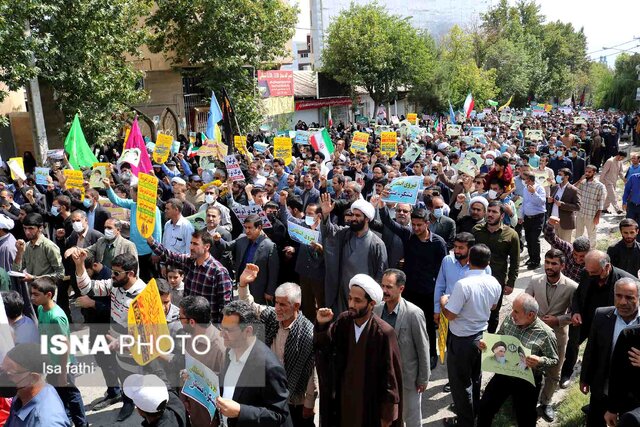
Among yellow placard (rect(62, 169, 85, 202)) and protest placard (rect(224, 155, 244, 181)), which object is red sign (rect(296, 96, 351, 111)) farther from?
yellow placard (rect(62, 169, 85, 202))

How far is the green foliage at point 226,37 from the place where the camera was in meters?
22.5

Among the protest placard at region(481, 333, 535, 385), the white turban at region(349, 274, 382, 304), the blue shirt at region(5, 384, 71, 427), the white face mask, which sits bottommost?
the protest placard at region(481, 333, 535, 385)

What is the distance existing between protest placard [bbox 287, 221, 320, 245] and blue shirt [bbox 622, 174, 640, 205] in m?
6.55

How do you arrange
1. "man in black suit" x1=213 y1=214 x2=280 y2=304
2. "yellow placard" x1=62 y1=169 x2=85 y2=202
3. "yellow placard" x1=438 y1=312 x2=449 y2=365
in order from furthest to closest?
"yellow placard" x1=62 y1=169 x2=85 y2=202, "man in black suit" x1=213 y1=214 x2=280 y2=304, "yellow placard" x1=438 y1=312 x2=449 y2=365

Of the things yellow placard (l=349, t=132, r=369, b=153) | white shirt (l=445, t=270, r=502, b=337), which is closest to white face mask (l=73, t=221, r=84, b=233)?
white shirt (l=445, t=270, r=502, b=337)

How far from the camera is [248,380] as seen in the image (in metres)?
3.67

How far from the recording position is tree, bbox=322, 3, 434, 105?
35094mm

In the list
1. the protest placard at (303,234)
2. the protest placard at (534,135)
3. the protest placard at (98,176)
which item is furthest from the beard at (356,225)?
the protest placard at (534,135)

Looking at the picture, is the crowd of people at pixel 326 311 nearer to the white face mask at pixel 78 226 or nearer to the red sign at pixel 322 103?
the white face mask at pixel 78 226

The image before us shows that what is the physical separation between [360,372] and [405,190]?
11.8 feet

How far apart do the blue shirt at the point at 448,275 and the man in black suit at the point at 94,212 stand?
4.62 m

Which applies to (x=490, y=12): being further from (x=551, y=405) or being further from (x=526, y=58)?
(x=551, y=405)

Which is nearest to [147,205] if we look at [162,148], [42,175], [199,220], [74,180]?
[199,220]

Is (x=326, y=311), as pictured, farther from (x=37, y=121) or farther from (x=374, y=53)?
(x=374, y=53)
